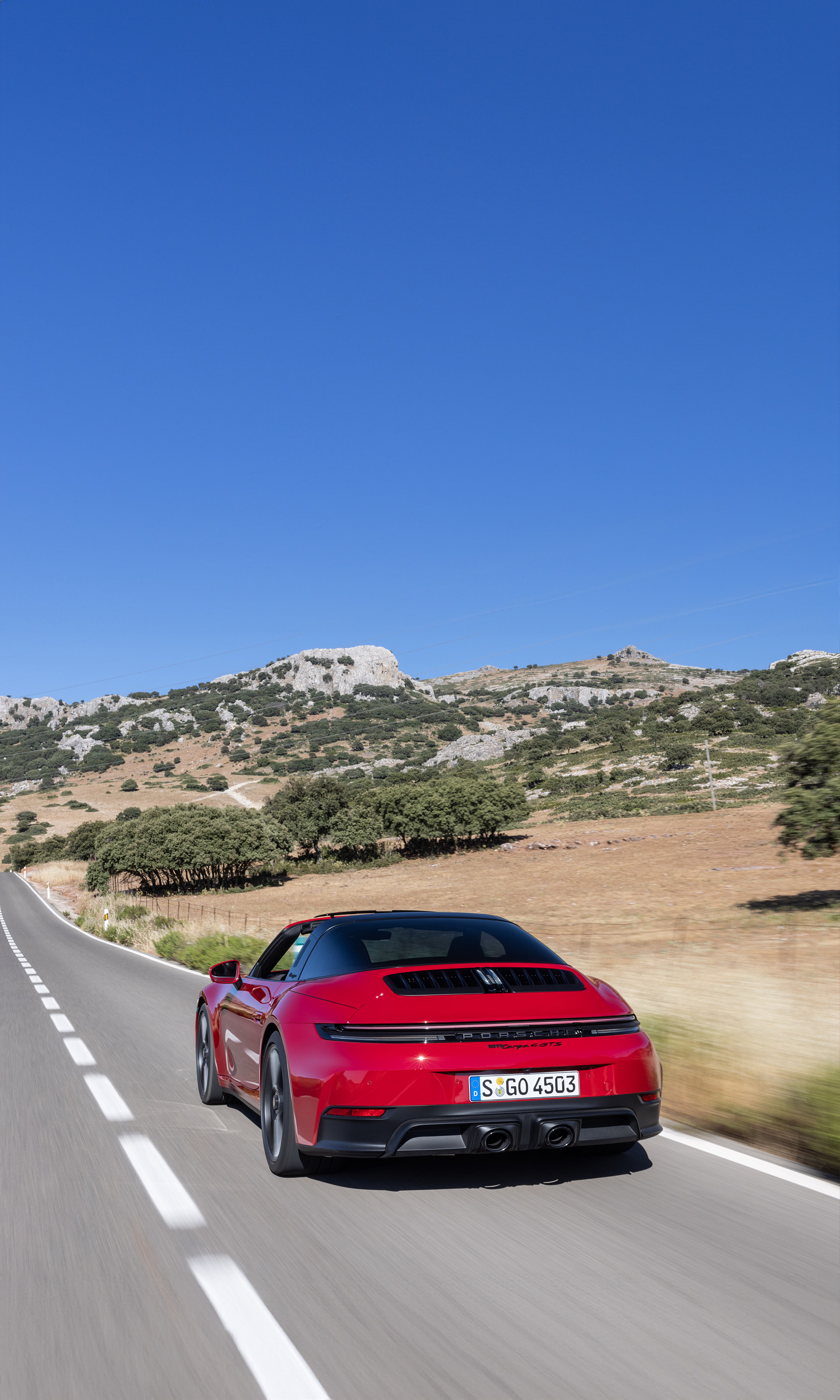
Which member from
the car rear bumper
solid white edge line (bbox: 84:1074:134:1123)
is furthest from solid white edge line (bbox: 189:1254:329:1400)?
solid white edge line (bbox: 84:1074:134:1123)

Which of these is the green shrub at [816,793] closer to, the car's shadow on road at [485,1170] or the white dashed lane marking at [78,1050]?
the white dashed lane marking at [78,1050]

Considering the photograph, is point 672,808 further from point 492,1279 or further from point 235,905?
point 492,1279

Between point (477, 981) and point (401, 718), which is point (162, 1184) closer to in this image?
point (477, 981)

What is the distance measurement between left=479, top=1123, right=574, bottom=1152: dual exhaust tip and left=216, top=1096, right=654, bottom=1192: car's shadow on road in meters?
0.60

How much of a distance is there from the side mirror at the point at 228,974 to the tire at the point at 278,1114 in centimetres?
104

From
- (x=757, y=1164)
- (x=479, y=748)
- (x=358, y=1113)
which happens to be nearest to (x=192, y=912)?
(x=757, y=1164)

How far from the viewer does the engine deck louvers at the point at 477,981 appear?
16.3 feet

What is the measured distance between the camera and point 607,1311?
361cm

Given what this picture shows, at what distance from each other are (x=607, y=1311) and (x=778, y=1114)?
2808mm

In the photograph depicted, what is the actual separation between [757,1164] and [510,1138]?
5.52ft

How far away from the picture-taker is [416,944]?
6.02 meters

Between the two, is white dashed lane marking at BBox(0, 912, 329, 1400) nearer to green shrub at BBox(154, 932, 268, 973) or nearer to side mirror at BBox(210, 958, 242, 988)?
side mirror at BBox(210, 958, 242, 988)

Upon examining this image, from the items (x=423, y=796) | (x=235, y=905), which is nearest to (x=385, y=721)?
(x=423, y=796)

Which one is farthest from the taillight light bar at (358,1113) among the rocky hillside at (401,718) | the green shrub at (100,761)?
the green shrub at (100,761)
